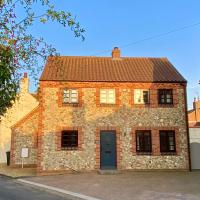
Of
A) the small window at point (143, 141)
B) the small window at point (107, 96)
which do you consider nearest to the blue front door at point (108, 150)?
the small window at point (143, 141)

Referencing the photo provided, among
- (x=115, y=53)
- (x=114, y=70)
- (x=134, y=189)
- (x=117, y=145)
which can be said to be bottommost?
(x=134, y=189)

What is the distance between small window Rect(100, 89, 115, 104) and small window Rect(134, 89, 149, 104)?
169 centimetres

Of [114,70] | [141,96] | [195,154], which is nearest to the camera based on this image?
[141,96]

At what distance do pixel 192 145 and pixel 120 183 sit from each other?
10067 millimetres

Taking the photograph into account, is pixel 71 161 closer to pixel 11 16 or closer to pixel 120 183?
pixel 120 183

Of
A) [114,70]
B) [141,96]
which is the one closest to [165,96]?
[141,96]

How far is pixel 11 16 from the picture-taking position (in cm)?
692

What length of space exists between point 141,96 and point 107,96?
251 cm

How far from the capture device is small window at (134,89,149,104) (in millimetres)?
21875

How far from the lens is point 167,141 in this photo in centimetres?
2133

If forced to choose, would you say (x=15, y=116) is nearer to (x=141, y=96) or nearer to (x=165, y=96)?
(x=141, y=96)

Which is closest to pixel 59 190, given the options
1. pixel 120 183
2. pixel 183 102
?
pixel 120 183

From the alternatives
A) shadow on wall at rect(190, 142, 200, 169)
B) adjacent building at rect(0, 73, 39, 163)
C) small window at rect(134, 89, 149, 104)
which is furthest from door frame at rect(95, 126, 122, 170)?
adjacent building at rect(0, 73, 39, 163)

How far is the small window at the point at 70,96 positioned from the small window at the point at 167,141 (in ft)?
21.9
